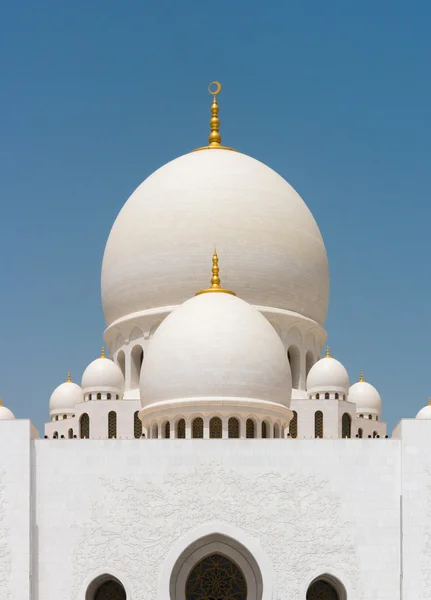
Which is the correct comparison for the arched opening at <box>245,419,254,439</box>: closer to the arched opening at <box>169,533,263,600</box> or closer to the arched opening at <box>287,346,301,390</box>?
the arched opening at <box>169,533,263,600</box>

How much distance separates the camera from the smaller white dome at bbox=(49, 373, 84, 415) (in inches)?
1403

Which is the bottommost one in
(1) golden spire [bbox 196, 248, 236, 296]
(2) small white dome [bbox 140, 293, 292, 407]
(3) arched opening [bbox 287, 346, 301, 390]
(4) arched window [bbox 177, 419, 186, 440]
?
(4) arched window [bbox 177, 419, 186, 440]

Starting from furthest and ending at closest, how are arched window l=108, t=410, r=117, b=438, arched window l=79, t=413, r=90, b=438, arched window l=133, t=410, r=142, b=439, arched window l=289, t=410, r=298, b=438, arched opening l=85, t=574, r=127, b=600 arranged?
arched window l=79, t=413, r=90, b=438, arched window l=108, t=410, r=117, b=438, arched window l=133, t=410, r=142, b=439, arched window l=289, t=410, r=298, b=438, arched opening l=85, t=574, r=127, b=600

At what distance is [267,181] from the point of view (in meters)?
35.5

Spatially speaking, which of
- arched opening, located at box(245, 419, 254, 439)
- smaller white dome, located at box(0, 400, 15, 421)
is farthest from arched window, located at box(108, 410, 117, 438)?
arched opening, located at box(245, 419, 254, 439)

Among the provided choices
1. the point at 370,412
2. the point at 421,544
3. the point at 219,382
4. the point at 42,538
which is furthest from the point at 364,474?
the point at 370,412

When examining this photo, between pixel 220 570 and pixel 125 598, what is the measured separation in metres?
1.84

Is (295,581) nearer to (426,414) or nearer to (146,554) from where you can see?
(146,554)

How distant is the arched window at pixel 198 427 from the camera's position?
94.4 ft

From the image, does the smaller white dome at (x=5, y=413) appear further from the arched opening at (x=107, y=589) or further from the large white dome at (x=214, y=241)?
the arched opening at (x=107, y=589)

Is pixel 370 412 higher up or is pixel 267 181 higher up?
pixel 267 181

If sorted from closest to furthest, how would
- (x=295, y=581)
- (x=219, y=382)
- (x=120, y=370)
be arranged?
(x=295, y=581)
(x=219, y=382)
(x=120, y=370)

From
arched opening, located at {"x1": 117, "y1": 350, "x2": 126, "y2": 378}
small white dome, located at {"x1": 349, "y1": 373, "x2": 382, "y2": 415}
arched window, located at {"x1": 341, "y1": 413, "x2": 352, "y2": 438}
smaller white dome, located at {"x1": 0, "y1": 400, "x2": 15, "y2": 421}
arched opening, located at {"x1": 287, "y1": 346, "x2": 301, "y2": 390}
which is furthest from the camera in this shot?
A: small white dome, located at {"x1": 349, "y1": 373, "x2": 382, "y2": 415}

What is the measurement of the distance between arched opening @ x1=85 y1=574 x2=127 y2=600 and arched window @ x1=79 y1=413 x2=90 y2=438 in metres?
6.94
